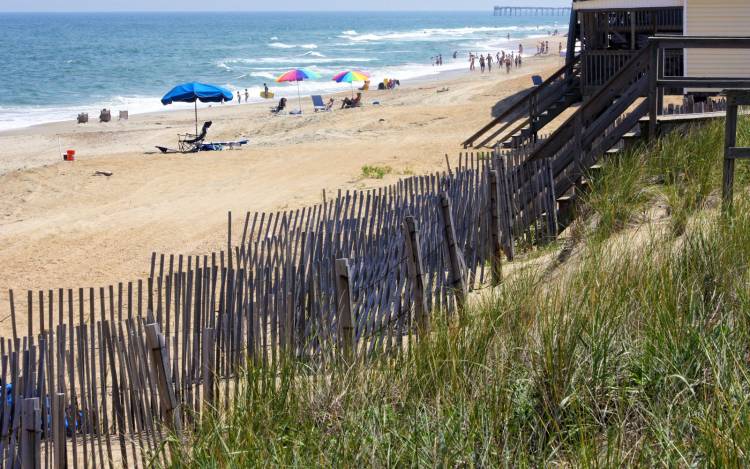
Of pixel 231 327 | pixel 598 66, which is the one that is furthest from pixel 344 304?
pixel 598 66

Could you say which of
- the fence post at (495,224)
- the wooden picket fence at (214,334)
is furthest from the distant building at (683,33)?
the wooden picket fence at (214,334)

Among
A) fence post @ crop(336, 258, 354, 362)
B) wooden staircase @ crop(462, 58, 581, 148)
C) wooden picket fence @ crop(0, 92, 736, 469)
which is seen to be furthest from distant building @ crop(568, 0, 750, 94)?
fence post @ crop(336, 258, 354, 362)

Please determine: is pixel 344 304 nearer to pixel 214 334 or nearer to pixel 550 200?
pixel 214 334

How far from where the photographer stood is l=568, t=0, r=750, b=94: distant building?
17828mm

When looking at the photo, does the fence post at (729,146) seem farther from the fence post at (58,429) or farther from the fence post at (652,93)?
the fence post at (58,429)

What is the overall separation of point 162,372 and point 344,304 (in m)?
1.26

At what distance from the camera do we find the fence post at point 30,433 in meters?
4.07

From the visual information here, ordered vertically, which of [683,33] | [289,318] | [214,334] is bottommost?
[214,334]

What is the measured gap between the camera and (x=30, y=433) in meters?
4.16

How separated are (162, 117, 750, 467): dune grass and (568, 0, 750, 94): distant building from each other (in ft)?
43.6

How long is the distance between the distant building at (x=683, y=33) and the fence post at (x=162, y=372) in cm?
1430

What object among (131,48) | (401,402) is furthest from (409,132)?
(131,48)

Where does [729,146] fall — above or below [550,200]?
above

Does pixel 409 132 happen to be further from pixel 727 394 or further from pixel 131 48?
pixel 131 48
